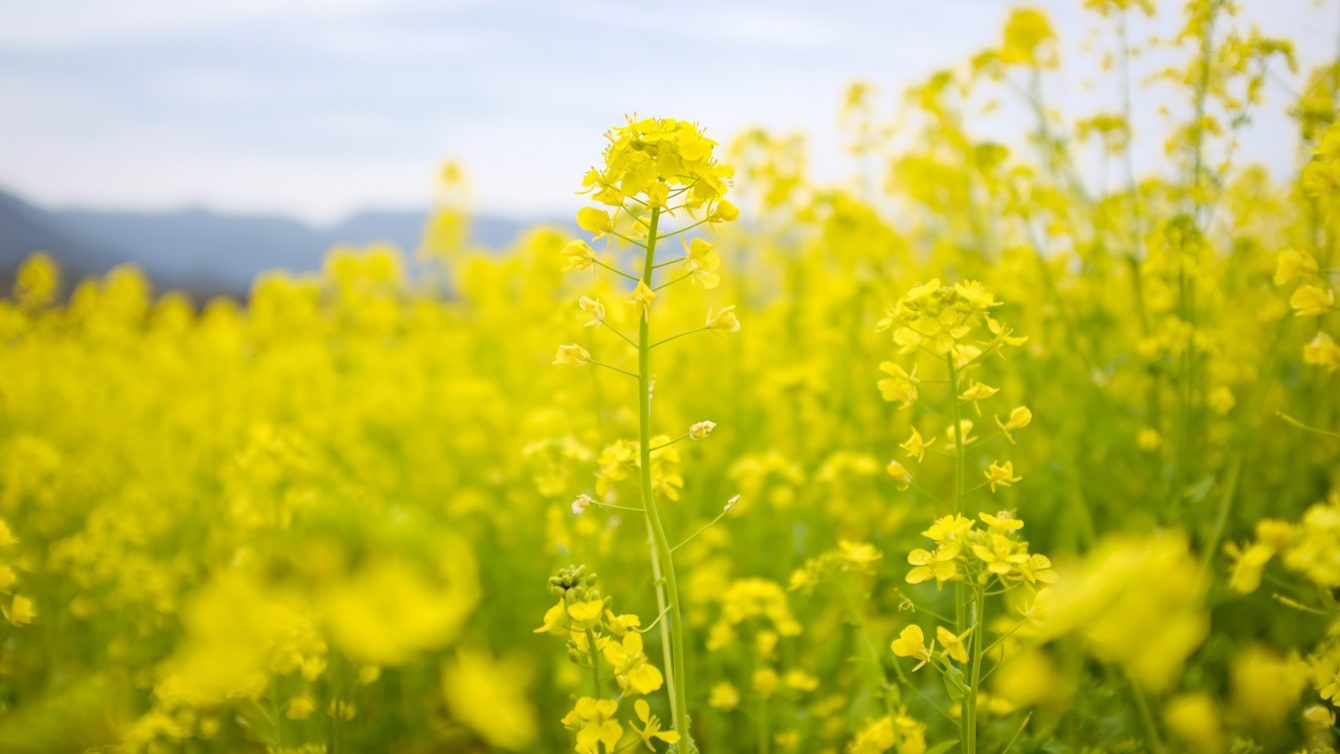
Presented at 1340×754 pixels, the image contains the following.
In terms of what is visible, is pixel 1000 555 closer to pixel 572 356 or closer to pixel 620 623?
pixel 620 623

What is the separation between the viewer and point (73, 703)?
4.56 feet

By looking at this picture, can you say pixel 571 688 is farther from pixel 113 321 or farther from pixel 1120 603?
pixel 113 321

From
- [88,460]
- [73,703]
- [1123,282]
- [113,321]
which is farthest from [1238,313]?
[113,321]

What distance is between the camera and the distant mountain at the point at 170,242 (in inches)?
371

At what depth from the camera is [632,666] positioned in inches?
54.9

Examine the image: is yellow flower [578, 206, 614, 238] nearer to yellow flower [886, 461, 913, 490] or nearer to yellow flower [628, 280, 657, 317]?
yellow flower [628, 280, 657, 317]

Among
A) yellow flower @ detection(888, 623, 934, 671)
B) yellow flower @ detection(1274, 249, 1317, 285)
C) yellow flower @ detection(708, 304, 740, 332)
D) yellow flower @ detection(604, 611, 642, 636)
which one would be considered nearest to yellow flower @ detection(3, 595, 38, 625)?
yellow flower @ detection(604, 611, 642, 636)

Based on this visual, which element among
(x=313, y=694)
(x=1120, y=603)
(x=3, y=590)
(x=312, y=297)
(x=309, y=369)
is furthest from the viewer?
(x=312, y=297)

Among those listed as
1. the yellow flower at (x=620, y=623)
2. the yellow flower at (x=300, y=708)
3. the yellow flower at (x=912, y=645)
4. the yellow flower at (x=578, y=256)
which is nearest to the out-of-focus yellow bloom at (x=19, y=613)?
the yellow flower at (x=300, y=708)

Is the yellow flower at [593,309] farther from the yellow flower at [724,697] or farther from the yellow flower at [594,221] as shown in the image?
the yellow flower at [724,697]

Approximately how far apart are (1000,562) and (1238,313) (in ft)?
10.1

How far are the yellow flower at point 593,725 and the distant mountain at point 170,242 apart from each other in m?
7.07

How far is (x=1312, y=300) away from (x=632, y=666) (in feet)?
4.52

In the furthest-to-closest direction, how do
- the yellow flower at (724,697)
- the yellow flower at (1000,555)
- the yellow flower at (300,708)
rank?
the yellow flower at (724,697)
the yellow flower at (300,708)
the yellow flower at (1000,555)
